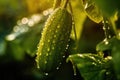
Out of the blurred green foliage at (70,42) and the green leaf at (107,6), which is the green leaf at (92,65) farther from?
the green leaf at (107,6)

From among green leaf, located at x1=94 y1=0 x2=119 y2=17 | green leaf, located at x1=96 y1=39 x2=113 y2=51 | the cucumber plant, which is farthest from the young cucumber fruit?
green leaf, located at x1=94 y1=0 x2=119 y2=17

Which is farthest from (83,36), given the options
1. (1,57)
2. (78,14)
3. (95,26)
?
(78,14)

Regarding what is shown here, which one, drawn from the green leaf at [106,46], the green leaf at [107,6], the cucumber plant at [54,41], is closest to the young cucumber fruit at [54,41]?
the cucumber plant at [54,41]

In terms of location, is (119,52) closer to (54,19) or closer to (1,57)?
(54,19)

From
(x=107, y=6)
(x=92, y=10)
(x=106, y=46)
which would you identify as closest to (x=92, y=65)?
(x=106, y=46)

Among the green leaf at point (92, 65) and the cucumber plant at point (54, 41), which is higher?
the cucumber plant at point (54, 41)

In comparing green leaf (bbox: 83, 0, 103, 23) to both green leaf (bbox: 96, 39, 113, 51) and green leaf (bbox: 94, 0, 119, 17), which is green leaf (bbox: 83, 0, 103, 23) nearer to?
green leaf (bbox: 96, 39, 113, 51)
